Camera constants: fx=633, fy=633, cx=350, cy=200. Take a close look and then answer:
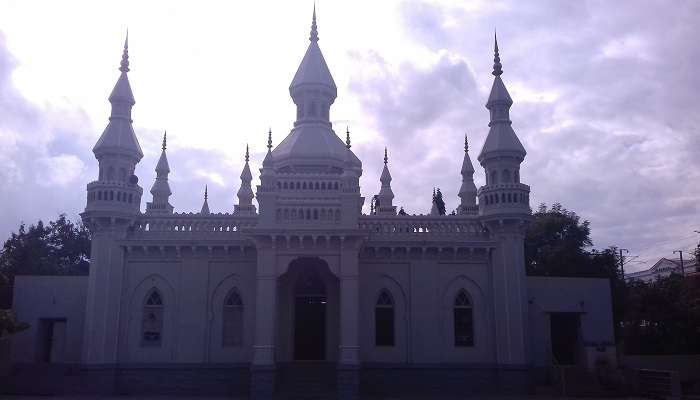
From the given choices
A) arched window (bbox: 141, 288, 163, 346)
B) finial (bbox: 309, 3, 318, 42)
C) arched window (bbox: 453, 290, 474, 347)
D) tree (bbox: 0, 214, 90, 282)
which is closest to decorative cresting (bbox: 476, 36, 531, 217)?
arched window (bbox: 453, 290, 474, 347)

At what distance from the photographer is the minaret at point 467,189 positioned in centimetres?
3566

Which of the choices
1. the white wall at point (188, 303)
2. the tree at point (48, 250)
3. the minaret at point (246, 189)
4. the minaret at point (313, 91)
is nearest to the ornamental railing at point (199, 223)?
Result: the white wall at point (188, 303)

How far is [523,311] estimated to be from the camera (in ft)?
83.8

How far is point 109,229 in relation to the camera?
25688 mm

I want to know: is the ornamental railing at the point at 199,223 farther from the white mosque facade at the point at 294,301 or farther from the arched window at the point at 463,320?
the arched window at the point at 463,320

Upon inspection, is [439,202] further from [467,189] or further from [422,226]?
[422,226]

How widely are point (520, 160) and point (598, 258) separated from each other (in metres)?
20.4

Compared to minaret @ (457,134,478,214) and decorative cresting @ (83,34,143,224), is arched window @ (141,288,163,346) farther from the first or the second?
minaret @ (457,134,478,214)

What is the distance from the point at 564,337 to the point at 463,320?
23.2ft

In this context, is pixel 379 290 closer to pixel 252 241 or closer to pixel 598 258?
pixel 252 241

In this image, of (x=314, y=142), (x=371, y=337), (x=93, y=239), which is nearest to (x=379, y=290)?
(x=371, y=337)

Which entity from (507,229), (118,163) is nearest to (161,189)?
(118,163)

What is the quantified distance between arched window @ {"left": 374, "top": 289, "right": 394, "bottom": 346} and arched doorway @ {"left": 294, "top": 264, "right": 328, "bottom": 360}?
6.99ft

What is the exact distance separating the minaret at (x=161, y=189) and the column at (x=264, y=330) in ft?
58.5
